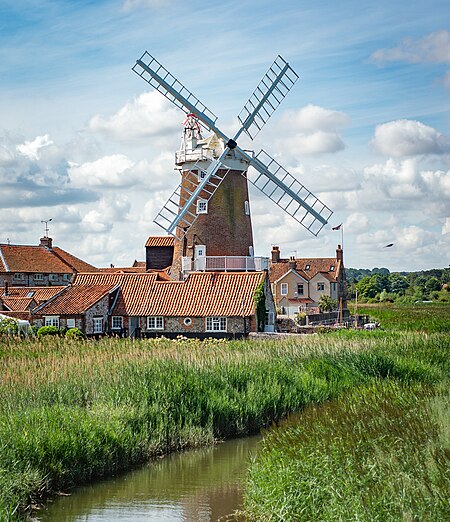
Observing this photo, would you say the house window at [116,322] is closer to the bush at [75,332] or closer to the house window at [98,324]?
the house window at [98,324]

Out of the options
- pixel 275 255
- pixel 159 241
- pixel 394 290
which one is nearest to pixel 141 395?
pixel 159 241

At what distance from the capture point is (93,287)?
38.0m

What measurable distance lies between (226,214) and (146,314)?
5.66 metres

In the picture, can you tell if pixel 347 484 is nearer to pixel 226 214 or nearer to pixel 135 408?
pixel 135 408

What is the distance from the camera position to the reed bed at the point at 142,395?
496 inches

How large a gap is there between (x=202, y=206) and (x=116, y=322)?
655 cm

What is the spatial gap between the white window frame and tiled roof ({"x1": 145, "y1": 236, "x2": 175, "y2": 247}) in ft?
33.7

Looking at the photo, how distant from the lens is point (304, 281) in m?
66.6

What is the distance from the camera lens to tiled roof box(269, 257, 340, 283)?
6638 centimetres

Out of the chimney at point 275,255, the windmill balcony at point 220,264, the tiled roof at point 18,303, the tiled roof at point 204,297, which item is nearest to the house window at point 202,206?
the windmill balcony at point 220,264

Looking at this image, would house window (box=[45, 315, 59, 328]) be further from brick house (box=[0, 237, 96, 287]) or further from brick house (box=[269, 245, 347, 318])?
brick house (box=[269, 245, 347, 318])

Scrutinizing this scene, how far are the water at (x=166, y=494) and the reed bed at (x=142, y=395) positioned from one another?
1.15 ft

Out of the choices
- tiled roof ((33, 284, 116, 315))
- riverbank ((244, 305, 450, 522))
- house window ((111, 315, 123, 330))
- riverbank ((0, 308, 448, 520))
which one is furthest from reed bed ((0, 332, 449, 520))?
house window ((111, 315, 123, 330))

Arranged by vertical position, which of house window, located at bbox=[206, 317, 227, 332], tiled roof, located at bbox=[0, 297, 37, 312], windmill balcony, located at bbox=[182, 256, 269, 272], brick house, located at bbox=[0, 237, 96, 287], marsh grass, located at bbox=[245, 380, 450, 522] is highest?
brick house, located at bbox=[0, 237, 96, 287]
